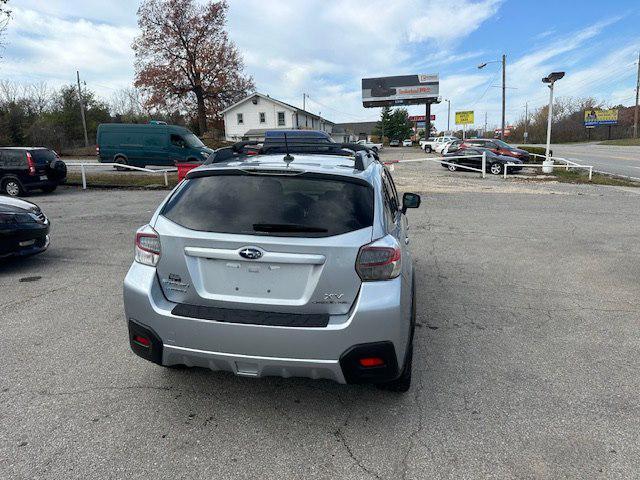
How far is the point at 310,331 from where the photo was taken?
2.55 m

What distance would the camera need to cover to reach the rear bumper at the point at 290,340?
101 inches

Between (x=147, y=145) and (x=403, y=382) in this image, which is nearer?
(x=403, y=382)

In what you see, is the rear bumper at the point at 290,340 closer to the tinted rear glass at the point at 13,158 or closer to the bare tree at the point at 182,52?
the tinted rear glass at the point at 13,158

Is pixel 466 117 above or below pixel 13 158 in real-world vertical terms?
above

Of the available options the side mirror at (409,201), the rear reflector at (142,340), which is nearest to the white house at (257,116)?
the side mirror at (409,201)

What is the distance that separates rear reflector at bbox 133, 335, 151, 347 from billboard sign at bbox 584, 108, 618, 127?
3481 inches

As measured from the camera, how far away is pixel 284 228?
2734 mm

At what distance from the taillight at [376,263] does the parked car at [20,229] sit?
5.51 m

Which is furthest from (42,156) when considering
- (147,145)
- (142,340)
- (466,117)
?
(466,117)

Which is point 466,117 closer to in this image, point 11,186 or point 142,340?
point 11,186

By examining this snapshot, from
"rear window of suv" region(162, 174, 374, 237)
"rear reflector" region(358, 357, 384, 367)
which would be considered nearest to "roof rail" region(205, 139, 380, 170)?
"rear window of suv" region(162, 174, 374, 237)

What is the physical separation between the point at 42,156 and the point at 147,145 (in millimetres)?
8437

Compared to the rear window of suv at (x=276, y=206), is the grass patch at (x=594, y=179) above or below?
below

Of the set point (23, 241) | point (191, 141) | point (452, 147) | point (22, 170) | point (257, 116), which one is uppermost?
point (257, 116)
